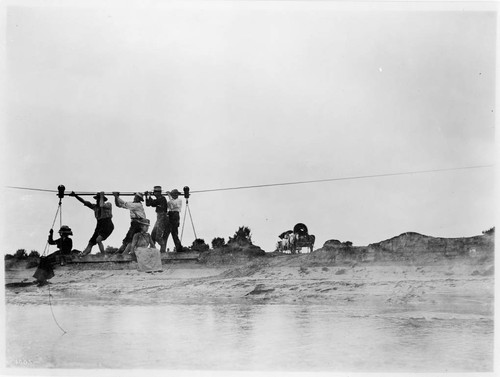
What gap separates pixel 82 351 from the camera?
1362cm

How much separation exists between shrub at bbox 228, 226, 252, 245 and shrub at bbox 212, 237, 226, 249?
0.18 metres

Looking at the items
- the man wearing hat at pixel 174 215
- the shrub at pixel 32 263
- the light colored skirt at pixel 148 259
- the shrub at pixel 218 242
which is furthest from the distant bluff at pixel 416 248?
the shrub at pixel 32 263

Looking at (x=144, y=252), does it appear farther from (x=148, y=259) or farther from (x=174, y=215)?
(x=174, y=215)

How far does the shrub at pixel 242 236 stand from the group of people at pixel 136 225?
1.14m

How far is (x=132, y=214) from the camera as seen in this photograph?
14.3 meters

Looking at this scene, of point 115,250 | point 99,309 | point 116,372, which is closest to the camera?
point 116,372

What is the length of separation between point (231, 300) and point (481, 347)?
4981 millimetres

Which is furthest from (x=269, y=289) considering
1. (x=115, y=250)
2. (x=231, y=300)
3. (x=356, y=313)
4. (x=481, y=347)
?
(x=481, y=347)

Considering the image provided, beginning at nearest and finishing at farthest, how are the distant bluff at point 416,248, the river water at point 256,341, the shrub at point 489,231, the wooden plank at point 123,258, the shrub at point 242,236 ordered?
the river water at point 256,341 < the shrub at point 489,231 < the distant bluff at point 416,248 < the wooden plank at point 123,258 < the shrub at point 242,236

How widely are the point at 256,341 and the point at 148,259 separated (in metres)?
2.45

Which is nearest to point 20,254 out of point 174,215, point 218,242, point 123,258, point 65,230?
point 65,230

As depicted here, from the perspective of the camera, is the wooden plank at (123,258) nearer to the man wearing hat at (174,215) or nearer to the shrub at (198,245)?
the man wearing hat at (174,215)

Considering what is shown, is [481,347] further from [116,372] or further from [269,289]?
[116,372]

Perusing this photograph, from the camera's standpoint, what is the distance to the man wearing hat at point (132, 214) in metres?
14.2
